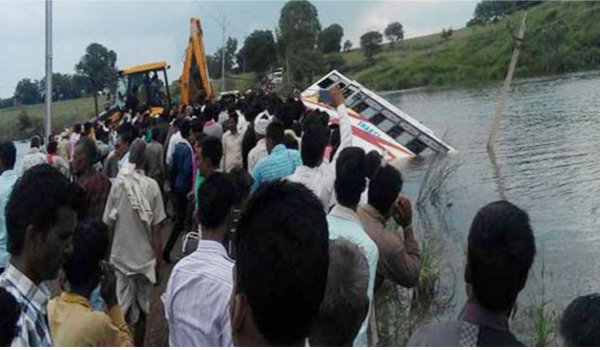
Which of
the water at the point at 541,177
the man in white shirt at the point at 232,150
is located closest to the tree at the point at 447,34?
the water at the point at 541,177

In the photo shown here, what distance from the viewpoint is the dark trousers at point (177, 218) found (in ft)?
28.3

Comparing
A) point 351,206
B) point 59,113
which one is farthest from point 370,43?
point 351,206

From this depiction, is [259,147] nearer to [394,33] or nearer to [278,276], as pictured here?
[278,276]

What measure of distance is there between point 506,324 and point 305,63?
4690 centimetres

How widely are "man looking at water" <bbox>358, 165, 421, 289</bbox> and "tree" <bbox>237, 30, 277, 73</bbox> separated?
4678 cm

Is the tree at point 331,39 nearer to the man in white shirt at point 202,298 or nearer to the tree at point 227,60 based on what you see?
the tree at point 227,60

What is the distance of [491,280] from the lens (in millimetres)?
2488

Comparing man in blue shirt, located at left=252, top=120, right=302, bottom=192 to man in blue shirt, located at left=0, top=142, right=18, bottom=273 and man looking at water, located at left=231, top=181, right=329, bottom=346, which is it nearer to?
man in blue shirt, located at left=0, top=142, right=18, bottom=273

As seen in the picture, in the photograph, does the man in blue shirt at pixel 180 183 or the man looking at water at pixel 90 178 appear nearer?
the man looking at water at pixel 90 178

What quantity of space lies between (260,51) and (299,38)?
684cm

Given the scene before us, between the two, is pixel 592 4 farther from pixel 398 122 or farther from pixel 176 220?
pixel 176 220

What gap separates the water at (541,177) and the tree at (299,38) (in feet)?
57.1

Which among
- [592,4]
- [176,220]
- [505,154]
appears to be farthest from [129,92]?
[592,4]

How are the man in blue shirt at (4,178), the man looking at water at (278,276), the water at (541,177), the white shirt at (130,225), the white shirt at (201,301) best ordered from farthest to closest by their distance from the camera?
the water at (541,177) → the white shirt at (130,225) → the man in blue shirt at (4,178) → the white shirt at (201,301) → the man looking at water at (278,276)
